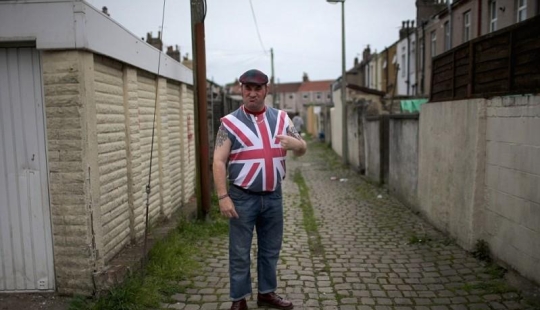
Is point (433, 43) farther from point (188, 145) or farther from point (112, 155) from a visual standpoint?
point (112, 155)

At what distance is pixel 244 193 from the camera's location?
3514 millimetres

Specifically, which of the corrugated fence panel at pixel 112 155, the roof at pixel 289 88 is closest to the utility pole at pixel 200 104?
the corrugated fence panel at pixel 112 155

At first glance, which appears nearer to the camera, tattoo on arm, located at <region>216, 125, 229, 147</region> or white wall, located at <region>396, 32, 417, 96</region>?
tattoo on arm, located at <region>216, 125, 229, 147</region>

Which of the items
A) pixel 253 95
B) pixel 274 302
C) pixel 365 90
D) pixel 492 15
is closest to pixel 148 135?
pixel 253 95

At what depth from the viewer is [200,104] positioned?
6582mm

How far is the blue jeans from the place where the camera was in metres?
3.54

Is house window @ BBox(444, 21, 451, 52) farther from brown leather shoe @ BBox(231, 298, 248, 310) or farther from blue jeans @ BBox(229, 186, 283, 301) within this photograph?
brown leather shoe @ BBox(231, 298, 248, 310)

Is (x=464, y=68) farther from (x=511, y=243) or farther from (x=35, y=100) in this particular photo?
(x=35, y=100)

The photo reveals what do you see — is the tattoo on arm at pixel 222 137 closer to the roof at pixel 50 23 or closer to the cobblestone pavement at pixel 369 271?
the roof at pixel 50 23

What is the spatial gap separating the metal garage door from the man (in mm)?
1587

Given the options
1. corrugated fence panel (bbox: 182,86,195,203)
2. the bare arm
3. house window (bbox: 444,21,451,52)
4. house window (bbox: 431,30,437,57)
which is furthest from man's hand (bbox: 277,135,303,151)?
house window (bbox: 431,30,437,57)

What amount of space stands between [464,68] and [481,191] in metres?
1.70

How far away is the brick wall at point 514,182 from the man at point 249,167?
2.30 meters

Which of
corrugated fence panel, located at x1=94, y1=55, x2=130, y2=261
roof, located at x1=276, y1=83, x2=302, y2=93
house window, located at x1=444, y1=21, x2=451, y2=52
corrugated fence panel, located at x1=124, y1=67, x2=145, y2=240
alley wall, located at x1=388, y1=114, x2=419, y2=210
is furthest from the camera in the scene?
roof, located at x1=276, y1=83, x2=302, y2=93
